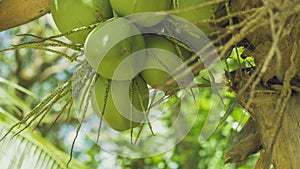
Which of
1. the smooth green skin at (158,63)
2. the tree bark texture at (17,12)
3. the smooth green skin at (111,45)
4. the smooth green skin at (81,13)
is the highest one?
the tree bark texture at (17,12)

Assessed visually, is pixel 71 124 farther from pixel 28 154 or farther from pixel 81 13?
pixel 81 13

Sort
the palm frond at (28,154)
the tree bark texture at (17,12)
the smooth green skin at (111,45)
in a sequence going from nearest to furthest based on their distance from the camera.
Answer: the smooth green skin at (111,45)
the tree bark texture at (17,12)
the palm frond at (28,154)

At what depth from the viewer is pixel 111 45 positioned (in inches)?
43.0

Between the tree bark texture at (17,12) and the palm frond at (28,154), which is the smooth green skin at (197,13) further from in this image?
the palm frond at (28,154)

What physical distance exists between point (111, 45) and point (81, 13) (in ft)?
0.34

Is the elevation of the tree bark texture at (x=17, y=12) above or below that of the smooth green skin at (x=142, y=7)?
above

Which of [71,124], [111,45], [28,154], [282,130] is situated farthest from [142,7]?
[71,124]

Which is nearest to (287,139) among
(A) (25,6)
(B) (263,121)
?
(B) (263,121)

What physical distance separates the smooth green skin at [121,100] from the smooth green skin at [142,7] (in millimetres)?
109

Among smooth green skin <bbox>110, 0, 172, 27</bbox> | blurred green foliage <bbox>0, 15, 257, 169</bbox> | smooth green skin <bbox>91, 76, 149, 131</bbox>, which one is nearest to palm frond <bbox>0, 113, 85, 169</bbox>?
smooth green skin <bbox>91, 76, 149, 131</bbox>

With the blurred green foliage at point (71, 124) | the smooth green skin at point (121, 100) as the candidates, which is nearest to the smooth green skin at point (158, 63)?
the smooth green skin at point (121, 100)

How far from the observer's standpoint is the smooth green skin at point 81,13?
115 cm

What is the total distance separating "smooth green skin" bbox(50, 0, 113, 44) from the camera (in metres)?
1.15

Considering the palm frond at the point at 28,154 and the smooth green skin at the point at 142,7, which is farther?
the palm frond at the point at 28,154
